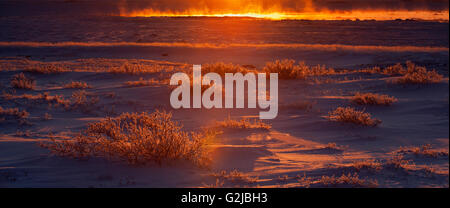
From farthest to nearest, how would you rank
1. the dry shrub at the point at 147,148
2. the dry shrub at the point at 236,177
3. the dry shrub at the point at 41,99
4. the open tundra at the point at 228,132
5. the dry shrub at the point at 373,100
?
the dry shrub at the point at 41,99
the dry shrub at the point at 373,100
the dry shrub at the point at 147,148
the open tundra at the point at 228,132
the dry shrub at the point at 236,177

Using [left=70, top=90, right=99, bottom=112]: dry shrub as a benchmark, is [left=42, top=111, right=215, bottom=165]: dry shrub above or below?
below

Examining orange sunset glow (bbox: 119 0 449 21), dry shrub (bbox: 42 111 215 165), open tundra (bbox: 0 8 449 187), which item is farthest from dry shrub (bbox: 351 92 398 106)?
orange sunset glow (bbox: 119 0 449 21)

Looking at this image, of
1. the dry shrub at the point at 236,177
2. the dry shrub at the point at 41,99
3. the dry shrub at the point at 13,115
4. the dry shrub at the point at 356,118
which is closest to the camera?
the dry shrub at the point at 236,177

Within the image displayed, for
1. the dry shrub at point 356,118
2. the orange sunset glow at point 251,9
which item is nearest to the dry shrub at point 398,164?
the dry shrub at point 356,118

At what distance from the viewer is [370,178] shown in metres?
5.55

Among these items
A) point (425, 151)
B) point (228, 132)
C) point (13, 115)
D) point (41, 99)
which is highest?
point (41, 99)

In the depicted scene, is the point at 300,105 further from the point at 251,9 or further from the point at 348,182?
the point at 251,9

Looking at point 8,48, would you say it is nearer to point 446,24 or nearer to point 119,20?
point 119,20

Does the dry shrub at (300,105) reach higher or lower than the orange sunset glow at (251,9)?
lower

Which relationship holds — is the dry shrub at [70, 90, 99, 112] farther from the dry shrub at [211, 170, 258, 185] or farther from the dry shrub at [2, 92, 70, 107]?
the dry shrub at [211, 170, 258, 185]

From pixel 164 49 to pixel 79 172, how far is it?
72.9ft

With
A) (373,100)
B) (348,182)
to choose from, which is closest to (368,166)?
(348,182)

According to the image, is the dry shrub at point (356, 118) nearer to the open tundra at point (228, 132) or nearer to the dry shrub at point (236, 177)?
the open tundra at point (228, 132)

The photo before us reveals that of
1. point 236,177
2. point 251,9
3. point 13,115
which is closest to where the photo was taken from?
point 236,177
